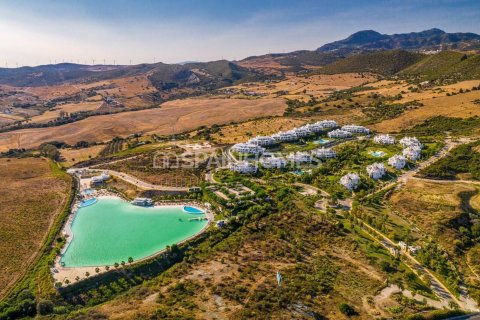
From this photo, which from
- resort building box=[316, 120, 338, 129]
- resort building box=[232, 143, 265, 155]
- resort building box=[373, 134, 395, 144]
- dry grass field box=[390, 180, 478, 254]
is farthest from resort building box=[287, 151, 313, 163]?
resort building box=[316, 120, 338, 129]

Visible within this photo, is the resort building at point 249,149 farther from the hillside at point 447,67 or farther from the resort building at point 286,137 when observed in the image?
the hillside at point 447,67

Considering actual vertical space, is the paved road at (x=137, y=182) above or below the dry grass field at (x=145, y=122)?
below

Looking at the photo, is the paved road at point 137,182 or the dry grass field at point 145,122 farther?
the dry grass field at point 145,122

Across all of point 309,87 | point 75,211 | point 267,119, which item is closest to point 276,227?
point 75,211

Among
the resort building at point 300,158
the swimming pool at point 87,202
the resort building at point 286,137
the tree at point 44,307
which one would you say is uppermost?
the resort building at point 286,137

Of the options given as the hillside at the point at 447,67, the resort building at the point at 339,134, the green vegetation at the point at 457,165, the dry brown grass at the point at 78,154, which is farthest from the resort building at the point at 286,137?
the hillside at the point at 447,67

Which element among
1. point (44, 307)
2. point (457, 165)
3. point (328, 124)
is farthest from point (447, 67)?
point (44, 307)

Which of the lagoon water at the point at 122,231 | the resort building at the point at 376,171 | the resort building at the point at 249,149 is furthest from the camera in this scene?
the resort building at the point at 249,149
